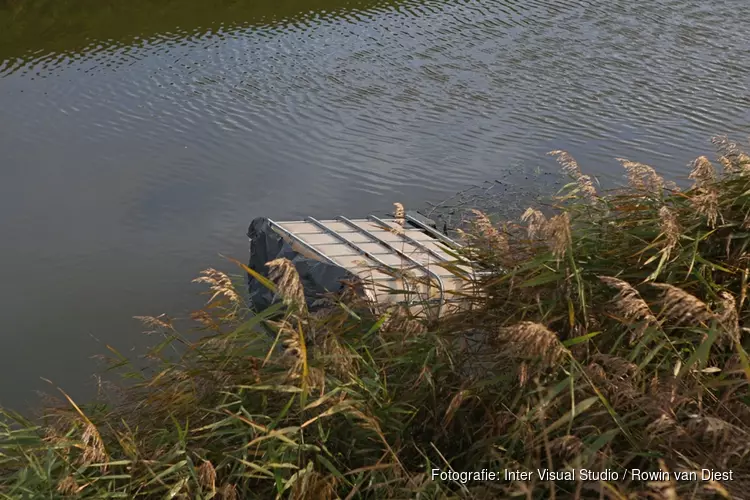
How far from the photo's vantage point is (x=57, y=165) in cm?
1058

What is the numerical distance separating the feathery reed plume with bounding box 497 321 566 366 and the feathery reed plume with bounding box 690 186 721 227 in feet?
3.28

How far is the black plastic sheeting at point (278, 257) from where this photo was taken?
5.69 m

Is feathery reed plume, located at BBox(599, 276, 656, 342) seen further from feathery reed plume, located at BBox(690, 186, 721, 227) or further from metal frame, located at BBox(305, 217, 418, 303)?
metal frame, located at BBox(305, 217, 418, 303)

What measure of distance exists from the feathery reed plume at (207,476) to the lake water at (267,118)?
345 cm

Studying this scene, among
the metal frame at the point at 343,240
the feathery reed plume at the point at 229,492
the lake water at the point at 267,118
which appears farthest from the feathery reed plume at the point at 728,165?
the lake water at the point at 267,118

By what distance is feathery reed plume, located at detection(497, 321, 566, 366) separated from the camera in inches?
114

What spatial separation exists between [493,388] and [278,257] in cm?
336

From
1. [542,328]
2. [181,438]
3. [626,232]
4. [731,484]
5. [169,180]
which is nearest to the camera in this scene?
[731,484]

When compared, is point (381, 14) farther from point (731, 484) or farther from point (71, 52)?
point (731, 484)

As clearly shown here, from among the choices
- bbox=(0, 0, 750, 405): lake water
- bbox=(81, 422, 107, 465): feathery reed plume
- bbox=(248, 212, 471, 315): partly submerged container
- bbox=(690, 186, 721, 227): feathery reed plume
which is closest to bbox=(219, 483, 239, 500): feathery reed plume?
bbox=(81, 422, 107, 465): feathery reed plume

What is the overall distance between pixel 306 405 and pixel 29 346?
4540 mm

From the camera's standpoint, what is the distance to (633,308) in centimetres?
297

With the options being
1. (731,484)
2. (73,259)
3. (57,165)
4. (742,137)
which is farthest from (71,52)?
(731,484)

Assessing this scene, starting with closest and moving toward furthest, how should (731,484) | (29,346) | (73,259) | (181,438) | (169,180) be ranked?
(731,484) → (181,438) → (29,346) → (73,259) → (169,180)
